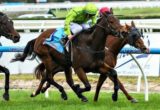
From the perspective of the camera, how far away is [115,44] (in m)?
9.57

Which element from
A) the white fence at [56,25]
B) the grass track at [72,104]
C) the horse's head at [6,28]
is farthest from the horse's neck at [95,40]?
the white fence at [56,25]

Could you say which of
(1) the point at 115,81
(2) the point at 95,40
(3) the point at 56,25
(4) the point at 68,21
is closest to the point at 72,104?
(1) the point at 115,81

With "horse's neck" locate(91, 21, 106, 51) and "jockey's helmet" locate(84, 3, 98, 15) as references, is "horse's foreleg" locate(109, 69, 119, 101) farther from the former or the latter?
"jockey's helmet" locate(84, 3, 98, 15)

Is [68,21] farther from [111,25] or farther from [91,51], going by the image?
[111,25]

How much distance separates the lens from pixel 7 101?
9.28 m

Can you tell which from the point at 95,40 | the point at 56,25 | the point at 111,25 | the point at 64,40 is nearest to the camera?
the point at 111,25

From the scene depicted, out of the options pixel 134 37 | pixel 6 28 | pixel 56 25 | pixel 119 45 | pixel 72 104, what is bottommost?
pixel 56 25

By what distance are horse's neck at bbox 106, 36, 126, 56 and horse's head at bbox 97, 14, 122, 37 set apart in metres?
0.71

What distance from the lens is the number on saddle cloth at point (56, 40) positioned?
934 centimetres

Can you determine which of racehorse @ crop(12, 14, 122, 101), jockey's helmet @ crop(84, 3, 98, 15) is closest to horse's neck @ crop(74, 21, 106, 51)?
racehorse @ crop(12, 14, 122, 101)

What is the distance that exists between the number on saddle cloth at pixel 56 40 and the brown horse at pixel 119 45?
737 millimetres

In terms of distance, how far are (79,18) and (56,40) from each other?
19.9 inches

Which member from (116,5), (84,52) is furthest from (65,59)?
(116,5)

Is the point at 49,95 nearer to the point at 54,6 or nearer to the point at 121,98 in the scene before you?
the point at 121,98
